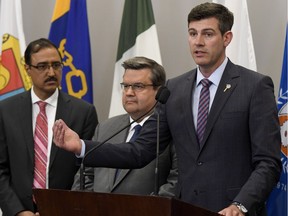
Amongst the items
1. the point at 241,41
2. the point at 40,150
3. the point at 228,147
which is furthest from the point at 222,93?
the point at 241,41

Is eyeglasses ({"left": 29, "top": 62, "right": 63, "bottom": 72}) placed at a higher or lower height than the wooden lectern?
higher

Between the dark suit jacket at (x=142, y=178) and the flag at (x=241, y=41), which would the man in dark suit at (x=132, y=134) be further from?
the flag at (x=241, y=41)

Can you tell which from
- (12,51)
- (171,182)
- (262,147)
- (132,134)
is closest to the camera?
(262,147)

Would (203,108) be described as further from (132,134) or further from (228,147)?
(132,134)

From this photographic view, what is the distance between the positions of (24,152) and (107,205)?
161 centimetres

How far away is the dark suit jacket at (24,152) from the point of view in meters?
3.89

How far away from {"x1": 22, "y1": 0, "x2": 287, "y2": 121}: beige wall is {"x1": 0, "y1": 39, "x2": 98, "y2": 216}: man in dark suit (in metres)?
1.24

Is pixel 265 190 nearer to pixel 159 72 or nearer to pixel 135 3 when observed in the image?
pixel 159 72

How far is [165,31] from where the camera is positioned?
527 cm

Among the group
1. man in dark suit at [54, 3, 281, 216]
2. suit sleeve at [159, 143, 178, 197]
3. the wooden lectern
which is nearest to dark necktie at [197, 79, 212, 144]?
man in dark suit at [54, 3, 281, 216]

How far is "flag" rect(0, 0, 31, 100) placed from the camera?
15.5 ft

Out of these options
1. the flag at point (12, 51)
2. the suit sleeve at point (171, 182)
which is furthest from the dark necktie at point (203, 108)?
the flag at point (12, 51)

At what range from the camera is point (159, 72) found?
378cm

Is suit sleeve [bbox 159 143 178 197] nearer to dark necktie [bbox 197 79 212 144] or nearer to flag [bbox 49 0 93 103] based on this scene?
dark necktie [bbox 197 79 212 144]
